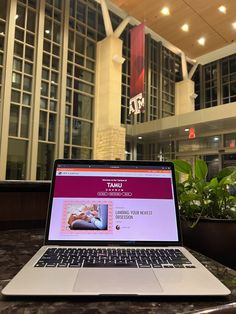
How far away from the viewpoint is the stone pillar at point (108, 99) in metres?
7.85

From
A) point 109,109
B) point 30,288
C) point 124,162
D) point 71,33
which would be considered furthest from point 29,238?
point 71,33

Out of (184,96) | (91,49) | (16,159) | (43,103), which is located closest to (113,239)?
(16,159)

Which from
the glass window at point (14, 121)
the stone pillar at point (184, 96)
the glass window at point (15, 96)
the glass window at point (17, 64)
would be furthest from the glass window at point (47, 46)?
the stone pillar at point (184, 96)

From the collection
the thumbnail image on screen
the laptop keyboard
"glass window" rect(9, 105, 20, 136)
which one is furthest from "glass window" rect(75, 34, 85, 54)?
the laptop keyboard

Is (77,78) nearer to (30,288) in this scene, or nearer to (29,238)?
(29,238)

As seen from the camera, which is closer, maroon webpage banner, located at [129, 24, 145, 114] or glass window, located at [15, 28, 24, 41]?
maroon webpage banner, located at [129, 24, 145, 114]

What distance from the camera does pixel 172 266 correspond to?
0.64 m

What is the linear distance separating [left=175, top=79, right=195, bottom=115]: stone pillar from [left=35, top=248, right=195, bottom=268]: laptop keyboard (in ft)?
31.5

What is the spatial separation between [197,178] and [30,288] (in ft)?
2.33

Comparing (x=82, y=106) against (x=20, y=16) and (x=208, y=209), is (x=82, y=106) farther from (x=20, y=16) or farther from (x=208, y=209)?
(x=208, y=209)

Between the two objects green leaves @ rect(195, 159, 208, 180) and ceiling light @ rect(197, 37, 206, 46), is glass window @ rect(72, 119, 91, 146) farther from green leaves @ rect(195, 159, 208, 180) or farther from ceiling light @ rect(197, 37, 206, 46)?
green leaves @ rect(195, 159, 208, 180)

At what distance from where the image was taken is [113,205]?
2.95ft

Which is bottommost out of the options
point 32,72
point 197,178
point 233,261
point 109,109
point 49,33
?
point 233,261

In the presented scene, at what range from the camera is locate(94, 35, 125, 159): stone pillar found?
785 centimetres
